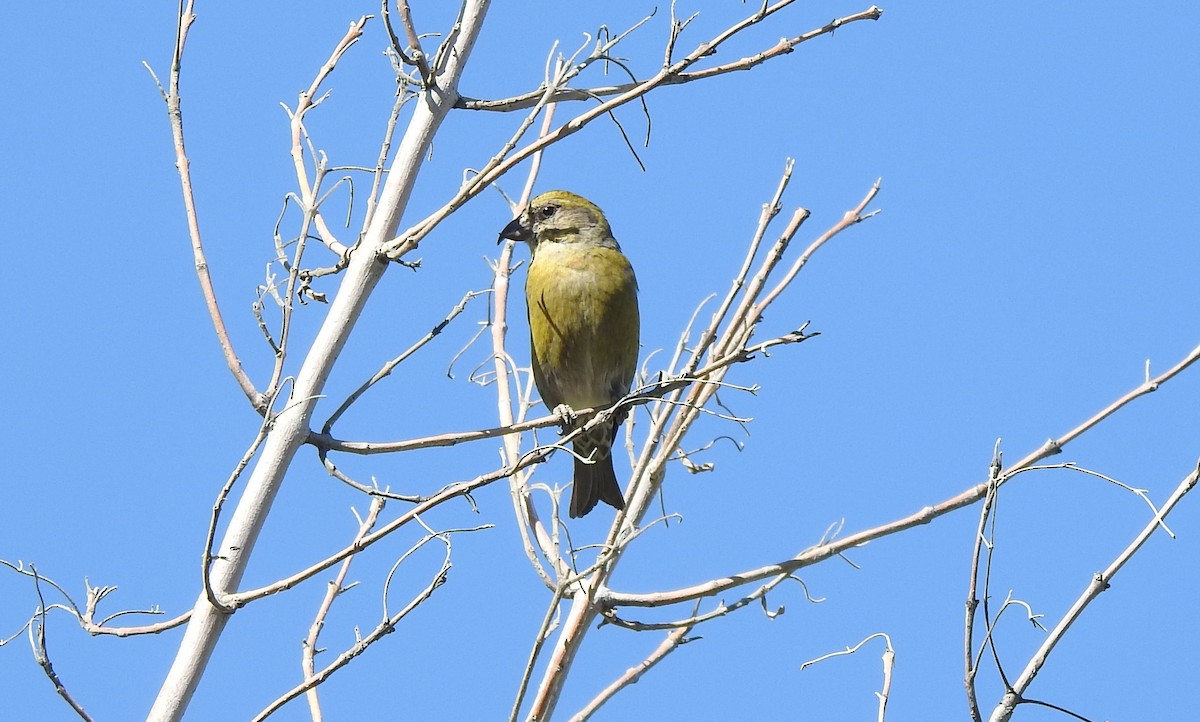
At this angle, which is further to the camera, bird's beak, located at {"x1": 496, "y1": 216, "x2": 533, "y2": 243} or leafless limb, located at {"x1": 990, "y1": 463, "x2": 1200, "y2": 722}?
bird's beak, located at {"x1": 496, "y1": 216, "x2": 533, "y2": 243}

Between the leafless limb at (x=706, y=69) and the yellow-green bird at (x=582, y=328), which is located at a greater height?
the yellow-green bird at (x=582, y=328)

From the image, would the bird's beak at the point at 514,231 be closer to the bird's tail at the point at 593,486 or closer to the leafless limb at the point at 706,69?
the bird's tail at the point at 593,486

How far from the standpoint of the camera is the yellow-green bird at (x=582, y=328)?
509 centimetres

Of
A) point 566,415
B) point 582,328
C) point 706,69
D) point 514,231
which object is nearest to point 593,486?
point 582,328

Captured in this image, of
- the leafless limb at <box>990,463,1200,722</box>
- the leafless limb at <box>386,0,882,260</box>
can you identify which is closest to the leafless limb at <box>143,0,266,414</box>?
the leafless limb at <box>386,0,882,260</box>

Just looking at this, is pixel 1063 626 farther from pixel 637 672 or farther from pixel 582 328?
pixel 582 328

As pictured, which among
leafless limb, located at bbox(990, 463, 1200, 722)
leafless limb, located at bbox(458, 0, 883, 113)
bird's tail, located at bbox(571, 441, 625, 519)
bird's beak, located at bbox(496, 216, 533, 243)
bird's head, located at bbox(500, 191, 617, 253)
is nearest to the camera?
leafless limb, located at bbox(990, 463, 1200, 722)

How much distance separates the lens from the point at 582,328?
513 centimetres

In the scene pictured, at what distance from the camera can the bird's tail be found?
16.6 feet

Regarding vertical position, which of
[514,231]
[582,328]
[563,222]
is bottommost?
[582,328]

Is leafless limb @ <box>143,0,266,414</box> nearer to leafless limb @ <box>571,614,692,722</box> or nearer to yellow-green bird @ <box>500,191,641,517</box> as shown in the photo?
leafless limb @ <box>571,614,692,722</box>

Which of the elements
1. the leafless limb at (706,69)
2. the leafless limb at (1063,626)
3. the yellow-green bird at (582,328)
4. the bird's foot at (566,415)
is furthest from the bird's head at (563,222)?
the leafless limb at (1063,626)

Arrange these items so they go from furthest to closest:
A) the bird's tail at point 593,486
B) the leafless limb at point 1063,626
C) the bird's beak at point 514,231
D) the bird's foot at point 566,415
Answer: the bird's beak at point 514,231, the bird's tail at point 593,486, the bird's foot at point 566,415, the leafless limb at point 1063,626

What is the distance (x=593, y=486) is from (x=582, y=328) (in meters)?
0.58
